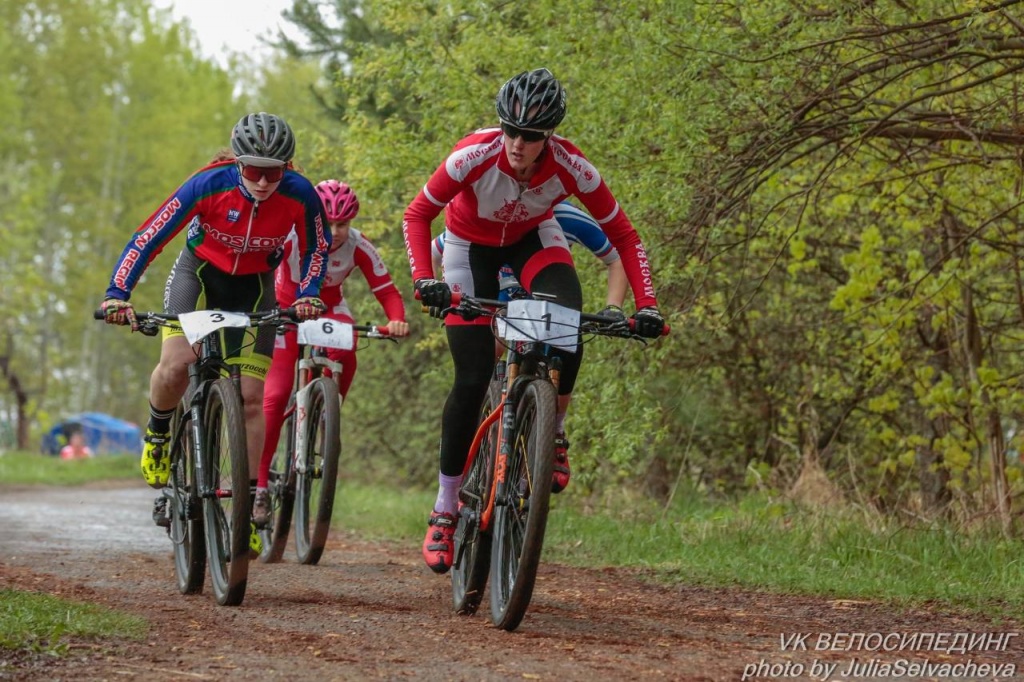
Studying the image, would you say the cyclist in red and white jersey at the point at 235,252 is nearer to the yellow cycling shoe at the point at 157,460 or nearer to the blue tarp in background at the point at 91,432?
the yellow cycling shoe at the point at 157,460

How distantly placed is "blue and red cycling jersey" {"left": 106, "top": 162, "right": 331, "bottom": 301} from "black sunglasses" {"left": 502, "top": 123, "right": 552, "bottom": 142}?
54.4 inches

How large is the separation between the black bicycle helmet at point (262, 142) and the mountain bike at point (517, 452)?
1264 millimetres

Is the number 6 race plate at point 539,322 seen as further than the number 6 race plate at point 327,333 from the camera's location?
No

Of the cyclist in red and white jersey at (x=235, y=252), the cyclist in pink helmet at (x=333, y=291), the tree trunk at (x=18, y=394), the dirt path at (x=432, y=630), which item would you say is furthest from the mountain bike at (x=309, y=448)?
the tree trunk at (x=18, y=394)

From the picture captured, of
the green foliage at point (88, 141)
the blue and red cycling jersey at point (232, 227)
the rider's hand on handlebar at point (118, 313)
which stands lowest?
the rider's hand on handlebar at point (118, 313)

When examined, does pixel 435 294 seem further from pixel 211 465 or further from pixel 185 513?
pixel 185 513

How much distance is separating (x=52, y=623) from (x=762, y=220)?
5.26 meters

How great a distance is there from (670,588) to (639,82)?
10.4 feet

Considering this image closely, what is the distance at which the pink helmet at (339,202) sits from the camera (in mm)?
8148

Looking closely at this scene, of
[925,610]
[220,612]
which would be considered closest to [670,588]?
[925,610]

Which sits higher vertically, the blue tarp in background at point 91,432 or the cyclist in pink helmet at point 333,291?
the cyclist in pink helmet at point 333,291

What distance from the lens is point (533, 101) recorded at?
550 centimetres

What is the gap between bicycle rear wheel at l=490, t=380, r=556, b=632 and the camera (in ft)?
16.9

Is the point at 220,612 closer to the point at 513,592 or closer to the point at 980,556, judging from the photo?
the point at 513,592
